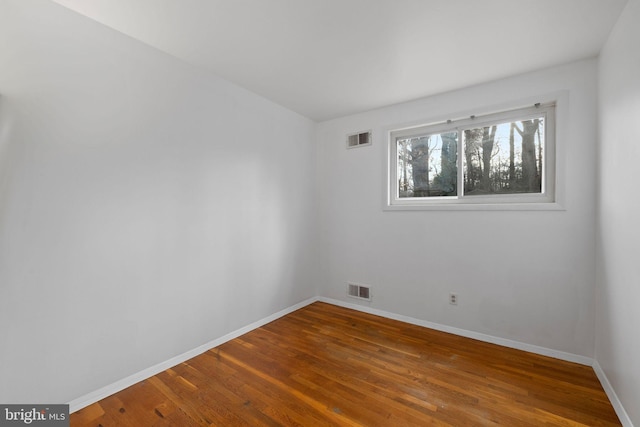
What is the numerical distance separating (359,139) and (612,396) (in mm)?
3097

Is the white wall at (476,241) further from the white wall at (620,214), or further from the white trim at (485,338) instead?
the white wall at (620,214)

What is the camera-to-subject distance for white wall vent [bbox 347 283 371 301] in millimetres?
3451

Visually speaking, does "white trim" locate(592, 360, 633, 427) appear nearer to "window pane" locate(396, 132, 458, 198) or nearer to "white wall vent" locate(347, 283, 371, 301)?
"window pane" locate(396, 132, 458, 198)

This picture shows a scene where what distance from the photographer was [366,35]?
196cm

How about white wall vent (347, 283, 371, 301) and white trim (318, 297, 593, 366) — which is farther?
white wall vent (347, 283, 371, 301)

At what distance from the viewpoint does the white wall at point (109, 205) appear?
1565 mm

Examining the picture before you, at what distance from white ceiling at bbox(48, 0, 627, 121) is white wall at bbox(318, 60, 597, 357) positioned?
0.40 meters

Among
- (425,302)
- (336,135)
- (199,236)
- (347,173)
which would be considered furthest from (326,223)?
(199,236)

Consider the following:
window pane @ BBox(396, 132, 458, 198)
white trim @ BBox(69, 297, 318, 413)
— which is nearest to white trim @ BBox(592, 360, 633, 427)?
window pane @ BBox(396, 132, 458, 198)

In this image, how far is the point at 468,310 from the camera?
2768 mm

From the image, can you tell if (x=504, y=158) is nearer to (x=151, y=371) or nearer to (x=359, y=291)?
(x=359, y=291)

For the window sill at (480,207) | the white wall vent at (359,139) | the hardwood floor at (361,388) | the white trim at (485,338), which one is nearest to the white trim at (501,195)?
the window sill at (480,207)

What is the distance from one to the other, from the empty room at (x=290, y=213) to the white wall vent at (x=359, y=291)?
0.07 m

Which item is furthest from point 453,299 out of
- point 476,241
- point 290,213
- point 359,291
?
point 290,213
